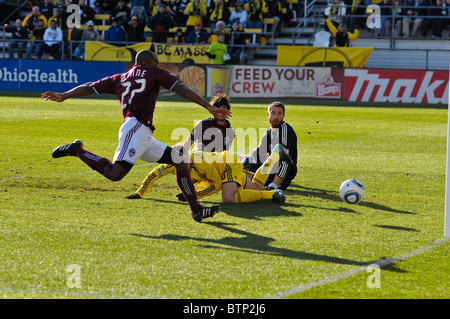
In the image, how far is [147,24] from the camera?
32.8 metres

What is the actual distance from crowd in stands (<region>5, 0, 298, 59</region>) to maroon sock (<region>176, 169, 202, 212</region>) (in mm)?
22715

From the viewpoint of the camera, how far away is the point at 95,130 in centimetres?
1641

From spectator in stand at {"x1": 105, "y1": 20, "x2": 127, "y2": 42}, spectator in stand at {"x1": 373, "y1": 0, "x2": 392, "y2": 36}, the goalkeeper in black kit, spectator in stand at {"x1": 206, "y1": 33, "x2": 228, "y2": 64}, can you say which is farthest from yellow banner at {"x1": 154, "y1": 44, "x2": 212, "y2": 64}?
the goalkeeper in black kit

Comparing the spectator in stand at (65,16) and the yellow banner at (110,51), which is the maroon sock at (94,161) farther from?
A: the spectator in stand at (65,16)

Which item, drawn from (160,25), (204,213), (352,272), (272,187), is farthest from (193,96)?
(160,25)

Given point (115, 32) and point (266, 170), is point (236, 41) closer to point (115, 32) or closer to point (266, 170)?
point (115, 32)

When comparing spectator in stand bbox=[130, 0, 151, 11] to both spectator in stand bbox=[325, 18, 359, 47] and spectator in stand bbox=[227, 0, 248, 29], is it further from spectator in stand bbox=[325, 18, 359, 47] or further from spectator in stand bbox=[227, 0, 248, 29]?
spectator in stand bbox=[325, 18, 359, 47]

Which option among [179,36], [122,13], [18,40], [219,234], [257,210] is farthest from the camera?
[122,13]

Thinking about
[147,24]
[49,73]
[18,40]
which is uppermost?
[147,24]

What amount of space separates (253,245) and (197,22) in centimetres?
2553

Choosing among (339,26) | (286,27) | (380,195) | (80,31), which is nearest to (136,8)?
(80,31)

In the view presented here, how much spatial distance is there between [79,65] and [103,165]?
23072 millimetres

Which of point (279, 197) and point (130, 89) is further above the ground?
point (130, 89)

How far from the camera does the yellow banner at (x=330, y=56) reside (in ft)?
92.6
